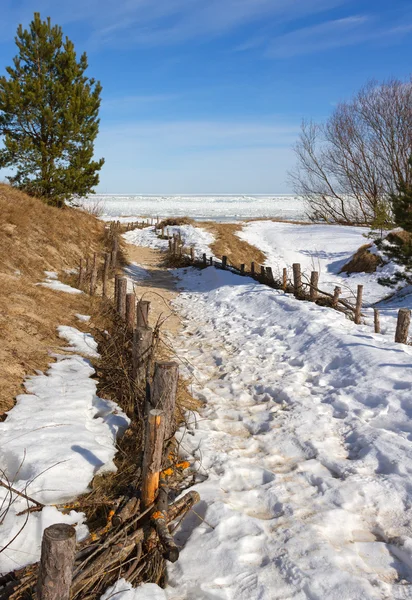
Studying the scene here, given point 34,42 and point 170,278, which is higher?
point 34,42

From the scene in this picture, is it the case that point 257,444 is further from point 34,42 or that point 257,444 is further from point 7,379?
point 34,42

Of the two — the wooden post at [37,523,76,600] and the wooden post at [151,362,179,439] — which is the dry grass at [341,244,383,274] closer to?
the wooden post at [151,362,179,439]

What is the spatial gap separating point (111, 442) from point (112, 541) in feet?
5.10

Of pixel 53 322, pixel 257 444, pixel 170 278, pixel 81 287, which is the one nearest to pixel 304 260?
pixel 170 278

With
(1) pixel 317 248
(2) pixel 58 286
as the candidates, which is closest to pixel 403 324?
(2) pixel 58 286

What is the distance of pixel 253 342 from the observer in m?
8.79

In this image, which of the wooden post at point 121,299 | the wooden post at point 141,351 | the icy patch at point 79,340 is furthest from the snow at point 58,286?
the wooden post at point 141,351

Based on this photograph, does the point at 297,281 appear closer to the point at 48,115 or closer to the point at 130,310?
the point at 130,310

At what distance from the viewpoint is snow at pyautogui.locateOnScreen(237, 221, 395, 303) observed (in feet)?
71.7

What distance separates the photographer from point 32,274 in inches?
460

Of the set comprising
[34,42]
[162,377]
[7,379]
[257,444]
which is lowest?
[257,444]

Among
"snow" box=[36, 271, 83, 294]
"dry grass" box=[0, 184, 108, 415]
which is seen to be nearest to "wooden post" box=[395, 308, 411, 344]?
"dry grass" box=[0, 184, 108, 415]

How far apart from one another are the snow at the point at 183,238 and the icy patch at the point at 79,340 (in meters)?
15.5

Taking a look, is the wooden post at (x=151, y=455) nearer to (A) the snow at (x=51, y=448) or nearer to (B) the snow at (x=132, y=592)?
(A) the snow at (x=51, y=448)
